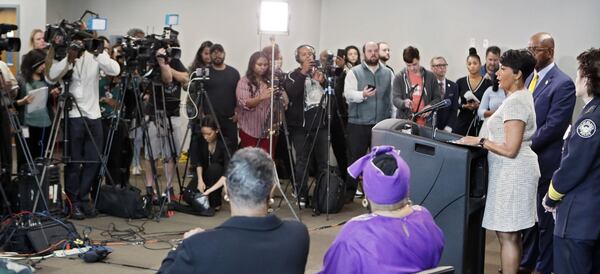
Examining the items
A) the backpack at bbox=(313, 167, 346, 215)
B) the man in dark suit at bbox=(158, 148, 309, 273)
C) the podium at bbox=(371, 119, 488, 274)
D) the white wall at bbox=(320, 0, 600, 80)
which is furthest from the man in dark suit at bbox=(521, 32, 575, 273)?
the white wall at bbox=(320, 0, 600, 80)

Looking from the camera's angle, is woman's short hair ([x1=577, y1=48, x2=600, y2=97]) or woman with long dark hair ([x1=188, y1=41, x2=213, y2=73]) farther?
woman with long dark hair ([x1=188, y1=41, x2=213, y2=73])

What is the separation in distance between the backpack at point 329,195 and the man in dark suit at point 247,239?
13.9 feet

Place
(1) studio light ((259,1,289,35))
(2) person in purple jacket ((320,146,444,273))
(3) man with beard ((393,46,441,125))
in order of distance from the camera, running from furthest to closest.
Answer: (3) man with beard ((393,46,441,125))
(1) studio light ((259,1,289,35))
(2) person in purple jacket ((320,146,444,273))

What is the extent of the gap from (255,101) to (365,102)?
0.98 meters

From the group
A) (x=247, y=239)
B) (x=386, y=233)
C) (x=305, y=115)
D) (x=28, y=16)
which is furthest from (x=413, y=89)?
(x=28, y=16)

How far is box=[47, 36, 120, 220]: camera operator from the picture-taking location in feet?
20.7

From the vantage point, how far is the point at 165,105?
22.3 ft

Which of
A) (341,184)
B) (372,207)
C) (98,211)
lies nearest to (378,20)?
(341,184)

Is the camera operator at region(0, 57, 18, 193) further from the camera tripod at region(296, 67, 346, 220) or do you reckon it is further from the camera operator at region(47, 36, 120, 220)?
the camera tripod at region(296, 67, 346, 220)

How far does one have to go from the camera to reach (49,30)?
596 centimetres

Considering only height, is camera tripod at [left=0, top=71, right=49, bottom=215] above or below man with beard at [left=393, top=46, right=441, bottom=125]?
below

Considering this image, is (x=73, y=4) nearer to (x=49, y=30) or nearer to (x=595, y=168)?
(x=49, y=30)

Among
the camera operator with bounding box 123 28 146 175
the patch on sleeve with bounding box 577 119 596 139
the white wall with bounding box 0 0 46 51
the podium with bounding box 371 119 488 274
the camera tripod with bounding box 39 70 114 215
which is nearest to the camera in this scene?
the patch on sleeve with bounding box 577 119 596 139

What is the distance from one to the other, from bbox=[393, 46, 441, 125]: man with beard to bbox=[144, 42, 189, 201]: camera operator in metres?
1.93
